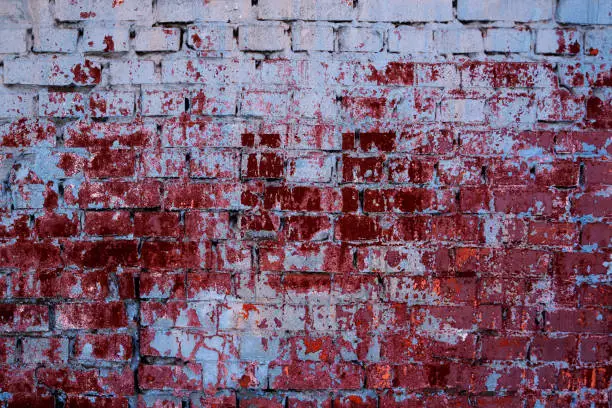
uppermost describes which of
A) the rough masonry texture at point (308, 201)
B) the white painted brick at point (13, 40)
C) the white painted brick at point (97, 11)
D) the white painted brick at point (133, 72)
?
the white painted brick at point (97, 11)

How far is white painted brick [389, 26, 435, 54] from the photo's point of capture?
1257 mm

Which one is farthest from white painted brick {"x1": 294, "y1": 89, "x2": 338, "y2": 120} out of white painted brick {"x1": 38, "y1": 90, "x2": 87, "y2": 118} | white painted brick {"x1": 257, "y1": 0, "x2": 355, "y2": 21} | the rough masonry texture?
white painted brick {"x1": 38, "y1": 90, "x2": 87, "y2": 118}

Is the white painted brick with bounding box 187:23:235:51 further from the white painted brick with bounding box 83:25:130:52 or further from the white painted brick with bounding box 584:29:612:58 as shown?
the white painted brick with bounding box 584:29:612:58

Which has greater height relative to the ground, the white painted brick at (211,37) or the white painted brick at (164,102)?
the white painted brick at (211,37)

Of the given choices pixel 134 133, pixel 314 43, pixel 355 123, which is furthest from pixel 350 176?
pixel 134 133

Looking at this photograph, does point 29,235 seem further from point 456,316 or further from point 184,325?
point 456,316

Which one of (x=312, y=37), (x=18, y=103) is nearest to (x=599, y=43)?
(x=312, y=37)

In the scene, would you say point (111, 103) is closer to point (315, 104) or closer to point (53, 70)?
point (53, 70)

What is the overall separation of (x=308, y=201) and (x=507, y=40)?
84 cm

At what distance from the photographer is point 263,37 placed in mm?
1254

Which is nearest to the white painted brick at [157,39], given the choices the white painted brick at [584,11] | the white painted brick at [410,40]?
the white painted brick at [410,40]

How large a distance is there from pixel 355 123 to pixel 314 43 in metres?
0.29

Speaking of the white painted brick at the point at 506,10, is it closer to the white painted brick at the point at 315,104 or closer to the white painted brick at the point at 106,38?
the white painted brick at the point at 315,104

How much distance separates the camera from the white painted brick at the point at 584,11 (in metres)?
1.26
